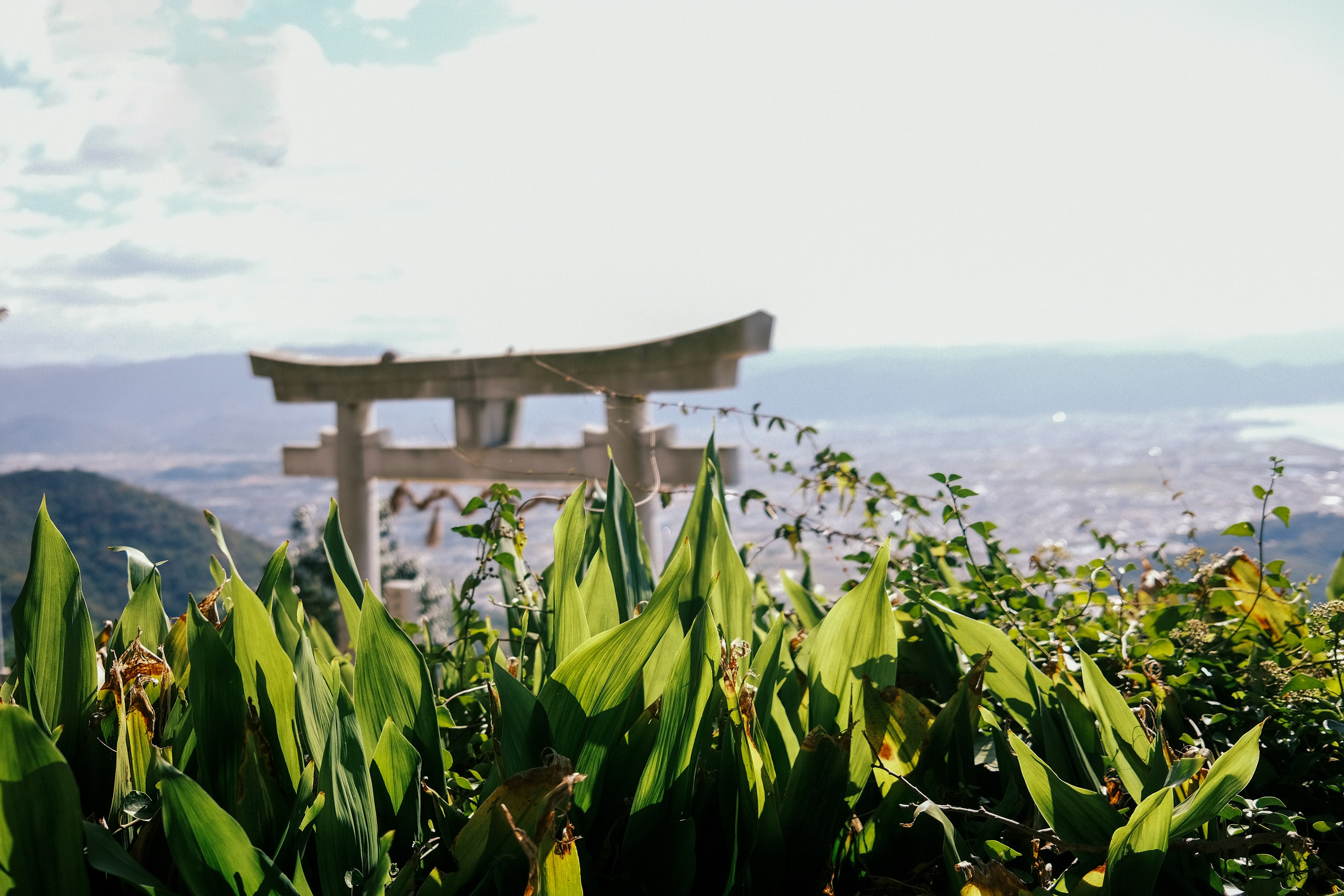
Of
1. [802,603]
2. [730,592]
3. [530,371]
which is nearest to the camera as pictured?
[730,592]

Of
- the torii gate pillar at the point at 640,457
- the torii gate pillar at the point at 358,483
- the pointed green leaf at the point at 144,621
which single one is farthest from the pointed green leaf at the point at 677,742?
the torii gate pillar at the point at 358,483

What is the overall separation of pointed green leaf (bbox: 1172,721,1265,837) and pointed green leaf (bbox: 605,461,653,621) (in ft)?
0.97

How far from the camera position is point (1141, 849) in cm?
33

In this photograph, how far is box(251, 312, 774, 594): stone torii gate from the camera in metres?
2.60

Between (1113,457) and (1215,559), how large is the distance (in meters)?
8.65

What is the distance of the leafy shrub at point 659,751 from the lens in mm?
323

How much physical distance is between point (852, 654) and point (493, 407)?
2883 mm

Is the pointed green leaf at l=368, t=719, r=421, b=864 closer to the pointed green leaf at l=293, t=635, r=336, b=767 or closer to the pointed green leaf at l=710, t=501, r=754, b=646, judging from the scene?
the pointed green leaf at l=293, t=635, r=336, b=767

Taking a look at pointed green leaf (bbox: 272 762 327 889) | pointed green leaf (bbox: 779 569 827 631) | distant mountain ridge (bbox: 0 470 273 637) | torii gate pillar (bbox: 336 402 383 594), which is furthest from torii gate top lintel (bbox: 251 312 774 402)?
distant mountain ridge (bbox: 0 470 273 637)

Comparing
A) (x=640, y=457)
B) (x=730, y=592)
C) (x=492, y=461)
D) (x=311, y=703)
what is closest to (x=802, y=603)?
(x=730, y=592)

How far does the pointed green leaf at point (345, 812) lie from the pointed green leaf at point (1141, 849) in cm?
30

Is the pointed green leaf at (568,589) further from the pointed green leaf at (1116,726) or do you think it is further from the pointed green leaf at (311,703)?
the pointed green leaf at (1116,726)

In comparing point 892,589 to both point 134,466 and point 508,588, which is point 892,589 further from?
point 134,466

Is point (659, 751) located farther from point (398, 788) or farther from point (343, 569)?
point (343, 569)
